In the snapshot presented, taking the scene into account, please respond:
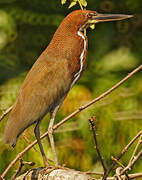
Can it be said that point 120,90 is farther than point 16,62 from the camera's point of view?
No

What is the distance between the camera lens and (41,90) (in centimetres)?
253

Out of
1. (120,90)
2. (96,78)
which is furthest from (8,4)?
(120,90)

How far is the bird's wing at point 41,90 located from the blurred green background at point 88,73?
27.2 inches

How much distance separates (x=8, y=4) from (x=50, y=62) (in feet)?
10.5

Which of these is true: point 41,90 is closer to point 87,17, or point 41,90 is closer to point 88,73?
point 87,17

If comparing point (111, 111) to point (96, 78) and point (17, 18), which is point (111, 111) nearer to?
point (96, 78)

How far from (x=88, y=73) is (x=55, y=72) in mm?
2511

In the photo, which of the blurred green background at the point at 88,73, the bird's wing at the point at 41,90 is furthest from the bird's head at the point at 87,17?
the blurred green background at the point at 88,73

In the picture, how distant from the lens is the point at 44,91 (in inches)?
100.0

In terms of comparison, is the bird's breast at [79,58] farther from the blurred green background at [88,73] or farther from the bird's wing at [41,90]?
the blurred green background at [88,73]

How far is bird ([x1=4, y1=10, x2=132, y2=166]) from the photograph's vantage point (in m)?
2.48

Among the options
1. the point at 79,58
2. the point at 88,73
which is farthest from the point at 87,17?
the point at 88,73

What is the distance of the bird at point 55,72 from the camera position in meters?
2.48

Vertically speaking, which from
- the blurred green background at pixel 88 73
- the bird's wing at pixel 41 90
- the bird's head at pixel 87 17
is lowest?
the blurred green background at pixel 88 73
